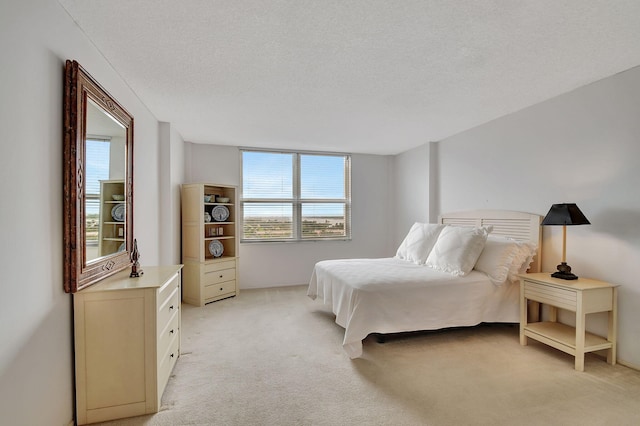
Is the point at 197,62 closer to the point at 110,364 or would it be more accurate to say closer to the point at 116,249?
the point at 116,249

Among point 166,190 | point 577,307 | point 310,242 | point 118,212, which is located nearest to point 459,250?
point 577,307

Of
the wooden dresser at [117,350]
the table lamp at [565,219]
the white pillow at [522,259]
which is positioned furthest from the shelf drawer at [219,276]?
the table lamp at [565,219]

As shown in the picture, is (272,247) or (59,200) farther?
(272,247)

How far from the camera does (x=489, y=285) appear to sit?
3.04 meters

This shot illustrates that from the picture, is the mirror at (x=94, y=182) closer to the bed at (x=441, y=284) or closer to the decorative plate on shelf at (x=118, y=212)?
the decorative plate on shelf at (x=118, y=212)

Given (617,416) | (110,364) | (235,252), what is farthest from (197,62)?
(617,416)

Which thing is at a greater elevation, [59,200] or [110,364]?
[59,200]

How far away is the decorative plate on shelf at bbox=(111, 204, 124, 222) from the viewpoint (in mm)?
2241

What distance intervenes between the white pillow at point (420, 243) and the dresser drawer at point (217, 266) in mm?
2422

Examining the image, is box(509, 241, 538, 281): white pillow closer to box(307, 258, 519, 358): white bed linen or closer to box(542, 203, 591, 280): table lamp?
box(307, 258, 519, 358): white bed linen

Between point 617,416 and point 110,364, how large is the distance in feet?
9.91

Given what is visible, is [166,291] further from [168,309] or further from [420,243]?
[420,243]

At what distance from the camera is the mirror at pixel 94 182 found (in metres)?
1.70

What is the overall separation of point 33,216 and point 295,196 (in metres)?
3.98
